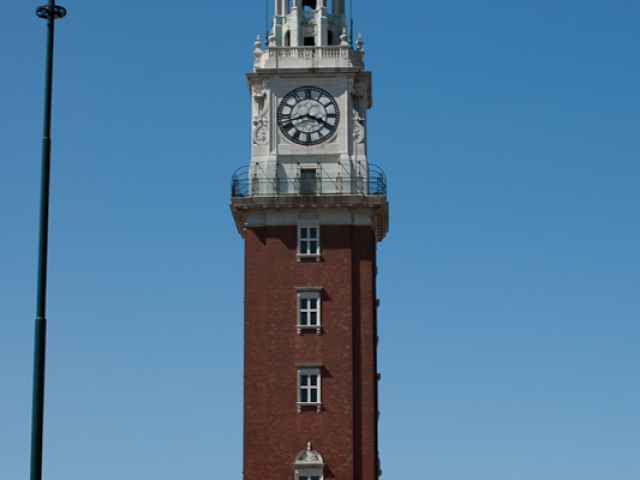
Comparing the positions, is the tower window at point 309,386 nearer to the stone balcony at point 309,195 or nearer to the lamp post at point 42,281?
the stone balcony at point 309,195

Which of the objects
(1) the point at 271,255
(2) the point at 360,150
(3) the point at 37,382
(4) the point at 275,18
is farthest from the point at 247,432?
(3) the point at 37,382

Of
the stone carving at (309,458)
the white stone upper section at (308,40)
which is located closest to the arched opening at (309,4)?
the white stone upper section at (308,40)

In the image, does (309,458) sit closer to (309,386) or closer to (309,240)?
(309,386)

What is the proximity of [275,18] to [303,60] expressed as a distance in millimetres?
3859

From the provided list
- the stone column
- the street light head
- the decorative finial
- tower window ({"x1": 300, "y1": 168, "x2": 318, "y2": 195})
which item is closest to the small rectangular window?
tower window ({"x1": 300, "y1": 168, "x2": 318, "y2": 195})

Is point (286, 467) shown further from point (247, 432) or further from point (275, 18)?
point (275, 18)

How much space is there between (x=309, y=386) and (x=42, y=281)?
111ft

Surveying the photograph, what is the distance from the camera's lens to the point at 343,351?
67625 millimetres

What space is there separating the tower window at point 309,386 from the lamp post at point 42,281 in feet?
110

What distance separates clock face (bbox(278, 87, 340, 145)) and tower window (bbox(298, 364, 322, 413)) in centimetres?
1202

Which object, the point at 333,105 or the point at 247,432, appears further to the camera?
the point at 333,105

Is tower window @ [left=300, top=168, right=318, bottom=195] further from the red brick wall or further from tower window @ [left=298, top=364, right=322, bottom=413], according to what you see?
tower window @ [left=298, top=364, right=322, bottom=413]

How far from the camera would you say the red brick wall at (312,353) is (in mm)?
66438

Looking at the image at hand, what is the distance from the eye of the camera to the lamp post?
3391 centimetres
